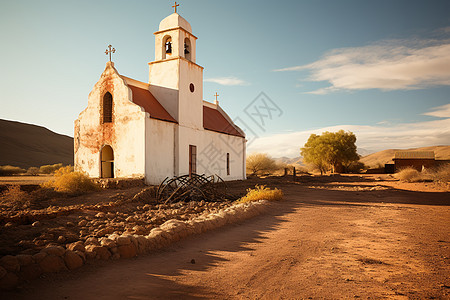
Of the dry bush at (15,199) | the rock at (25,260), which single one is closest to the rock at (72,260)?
the rock at (25,260)

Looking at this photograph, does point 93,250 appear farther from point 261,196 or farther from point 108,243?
point 261,196

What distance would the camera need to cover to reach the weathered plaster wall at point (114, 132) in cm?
1655

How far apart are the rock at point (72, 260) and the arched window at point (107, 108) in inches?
578

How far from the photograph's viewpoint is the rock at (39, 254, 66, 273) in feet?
13.4

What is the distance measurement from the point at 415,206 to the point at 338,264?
27.9ft

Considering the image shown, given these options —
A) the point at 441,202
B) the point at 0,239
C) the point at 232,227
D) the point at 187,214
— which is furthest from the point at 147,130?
the point at 441,202

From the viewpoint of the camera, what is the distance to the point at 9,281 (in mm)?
3650

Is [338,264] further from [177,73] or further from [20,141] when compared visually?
[20,141]

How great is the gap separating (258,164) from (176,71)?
22814mm

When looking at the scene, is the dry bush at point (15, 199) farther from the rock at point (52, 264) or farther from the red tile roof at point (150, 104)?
the rock at point (52, 264)

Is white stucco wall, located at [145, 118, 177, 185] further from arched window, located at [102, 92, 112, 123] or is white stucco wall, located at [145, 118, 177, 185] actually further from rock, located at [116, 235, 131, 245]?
rock, located at [116, 235, 131, 245]

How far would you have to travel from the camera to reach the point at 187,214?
29.5ft

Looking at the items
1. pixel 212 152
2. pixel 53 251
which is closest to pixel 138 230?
pixel 53 251

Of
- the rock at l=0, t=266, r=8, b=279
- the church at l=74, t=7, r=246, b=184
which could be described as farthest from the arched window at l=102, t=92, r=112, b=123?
the rock at l=0, t=266, r=8, b=279
